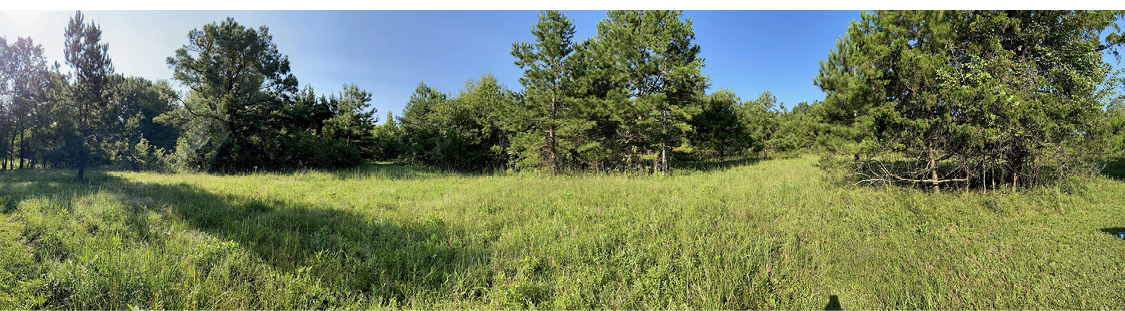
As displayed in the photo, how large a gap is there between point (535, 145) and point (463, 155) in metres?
7.87

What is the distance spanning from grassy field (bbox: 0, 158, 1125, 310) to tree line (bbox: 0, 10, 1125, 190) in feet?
5.75

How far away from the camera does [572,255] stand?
390 centimetres

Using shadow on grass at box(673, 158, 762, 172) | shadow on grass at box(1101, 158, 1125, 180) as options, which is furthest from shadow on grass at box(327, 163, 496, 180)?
shadow on grass at box(1101, 158, 1125, 180)

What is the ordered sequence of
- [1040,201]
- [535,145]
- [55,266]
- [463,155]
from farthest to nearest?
1. [463,155]
2. [535,145]
3. [1040,201]
4. [55,266]

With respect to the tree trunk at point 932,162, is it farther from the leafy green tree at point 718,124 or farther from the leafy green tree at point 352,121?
the leafy green tree at point 352,121

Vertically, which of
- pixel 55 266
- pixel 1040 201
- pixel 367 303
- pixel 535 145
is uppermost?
pixel 535 145

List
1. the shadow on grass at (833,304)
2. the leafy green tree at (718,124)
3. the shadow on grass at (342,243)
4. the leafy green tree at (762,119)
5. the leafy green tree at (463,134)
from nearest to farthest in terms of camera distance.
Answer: the shadow on grass at (833,304), the shadow on grass at (342,243), the leafy green tree at (718,124), the leafy green tree at (463,134), the leafy green tree at (762,119)

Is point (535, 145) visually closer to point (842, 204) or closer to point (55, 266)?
point (842, 204)

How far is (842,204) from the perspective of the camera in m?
6.83

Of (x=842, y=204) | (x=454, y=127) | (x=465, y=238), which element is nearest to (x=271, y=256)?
(x=465, y=238)

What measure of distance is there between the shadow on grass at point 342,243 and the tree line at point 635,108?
966 centimetres

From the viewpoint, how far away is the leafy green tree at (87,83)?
20.1m

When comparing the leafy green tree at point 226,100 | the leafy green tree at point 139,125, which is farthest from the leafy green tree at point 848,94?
the leafy green tree at point 139,125

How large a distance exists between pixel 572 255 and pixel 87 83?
35558 millimetres
